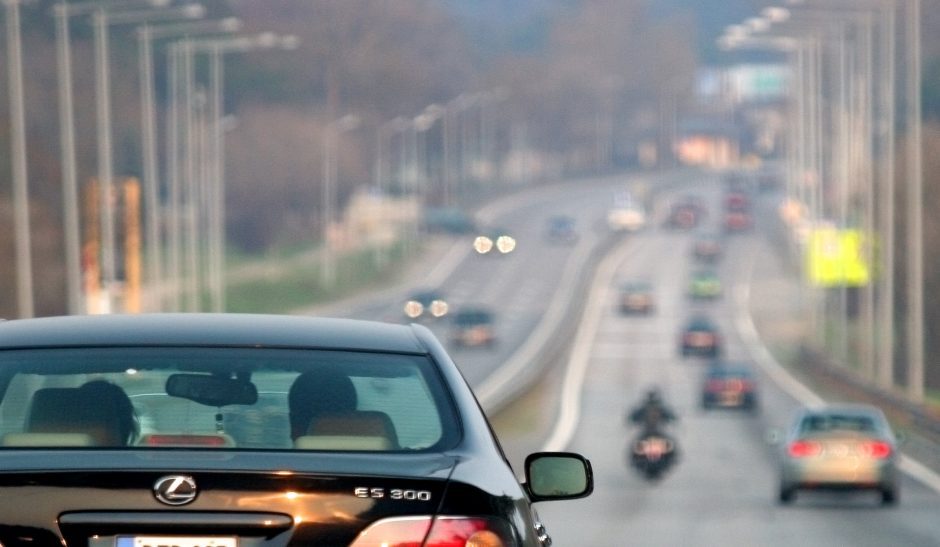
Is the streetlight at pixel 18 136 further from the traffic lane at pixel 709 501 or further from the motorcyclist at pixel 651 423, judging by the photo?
the motorcyclist at pixel 651 423

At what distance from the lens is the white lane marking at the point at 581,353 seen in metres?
56.8

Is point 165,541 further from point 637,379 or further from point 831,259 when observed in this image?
point 831,259

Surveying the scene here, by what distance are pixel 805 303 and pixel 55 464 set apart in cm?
9760

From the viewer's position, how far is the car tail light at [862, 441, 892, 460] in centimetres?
3161

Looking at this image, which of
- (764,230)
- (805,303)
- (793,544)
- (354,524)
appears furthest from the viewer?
(764,230)

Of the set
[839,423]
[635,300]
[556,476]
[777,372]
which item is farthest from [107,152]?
[635,300]

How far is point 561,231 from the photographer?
139250 mm

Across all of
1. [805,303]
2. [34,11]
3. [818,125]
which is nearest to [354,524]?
[818,125]

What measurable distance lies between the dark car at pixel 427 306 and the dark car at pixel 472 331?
22.6ft

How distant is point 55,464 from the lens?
6.13 metres

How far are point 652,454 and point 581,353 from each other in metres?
48.5

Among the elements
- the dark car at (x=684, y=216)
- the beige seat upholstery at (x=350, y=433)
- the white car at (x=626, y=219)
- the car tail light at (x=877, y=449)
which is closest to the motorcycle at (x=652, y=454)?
the car tail light at (x=877, y=449)

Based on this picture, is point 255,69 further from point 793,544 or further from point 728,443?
point 793,544

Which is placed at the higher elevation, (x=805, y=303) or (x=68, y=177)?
(x=68, y=177)
